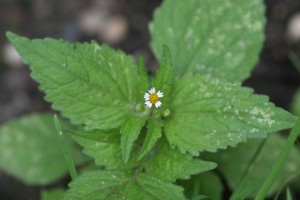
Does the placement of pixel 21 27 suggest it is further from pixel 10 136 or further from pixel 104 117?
pixel 104 117

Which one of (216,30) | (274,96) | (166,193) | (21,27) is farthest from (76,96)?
(21,27)

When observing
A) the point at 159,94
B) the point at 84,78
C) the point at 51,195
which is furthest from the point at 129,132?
the point at 51,195

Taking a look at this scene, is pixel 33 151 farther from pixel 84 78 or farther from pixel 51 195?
pixel 84 78

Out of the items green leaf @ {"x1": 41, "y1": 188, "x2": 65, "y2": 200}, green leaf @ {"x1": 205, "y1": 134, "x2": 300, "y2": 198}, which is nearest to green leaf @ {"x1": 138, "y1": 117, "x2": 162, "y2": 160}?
green leaf @ {"x1": 205, "y1": 134, "x2": 300, "y2": 198}

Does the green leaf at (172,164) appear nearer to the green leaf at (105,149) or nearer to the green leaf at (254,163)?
the green leaf at (105,149)

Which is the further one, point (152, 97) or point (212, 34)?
point (212, 34)

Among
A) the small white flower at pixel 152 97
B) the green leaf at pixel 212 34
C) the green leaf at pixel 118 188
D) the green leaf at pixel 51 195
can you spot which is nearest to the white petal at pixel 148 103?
the small white flower at pixel 152 97
